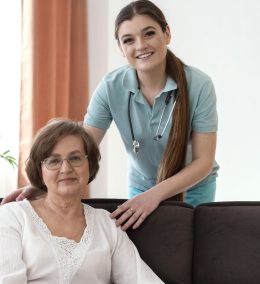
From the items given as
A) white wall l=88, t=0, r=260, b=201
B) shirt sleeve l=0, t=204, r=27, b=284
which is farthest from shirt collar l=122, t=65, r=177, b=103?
white wall l=88, t=0, r=260, b=201

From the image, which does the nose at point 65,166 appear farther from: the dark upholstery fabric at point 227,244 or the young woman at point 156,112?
the dark upholstery fabric at point 227,244

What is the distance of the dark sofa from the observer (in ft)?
5.54

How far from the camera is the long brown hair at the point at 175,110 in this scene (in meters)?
1.81

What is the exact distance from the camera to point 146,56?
181 centimetres

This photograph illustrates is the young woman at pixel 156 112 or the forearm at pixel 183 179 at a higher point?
the young woman at pixel 156 112

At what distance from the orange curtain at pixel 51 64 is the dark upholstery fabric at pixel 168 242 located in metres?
1.84

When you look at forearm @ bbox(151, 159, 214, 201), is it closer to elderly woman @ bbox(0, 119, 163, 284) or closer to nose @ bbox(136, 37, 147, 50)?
elderly woman @ bbox(0, 119, 163, 284)

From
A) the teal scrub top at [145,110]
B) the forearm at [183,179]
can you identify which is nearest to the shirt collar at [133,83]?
the teal scrub top at [145,110]

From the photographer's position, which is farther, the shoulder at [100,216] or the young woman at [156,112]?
the young woman at [156,112]

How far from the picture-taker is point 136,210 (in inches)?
67.1

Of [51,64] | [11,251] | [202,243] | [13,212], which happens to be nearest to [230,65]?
[51,64]

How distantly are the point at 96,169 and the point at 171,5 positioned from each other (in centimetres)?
208

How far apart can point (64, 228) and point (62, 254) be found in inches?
4.5

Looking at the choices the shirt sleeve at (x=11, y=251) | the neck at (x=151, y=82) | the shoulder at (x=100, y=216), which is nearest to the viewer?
the shirt sleeve at (x=11, y=251)
